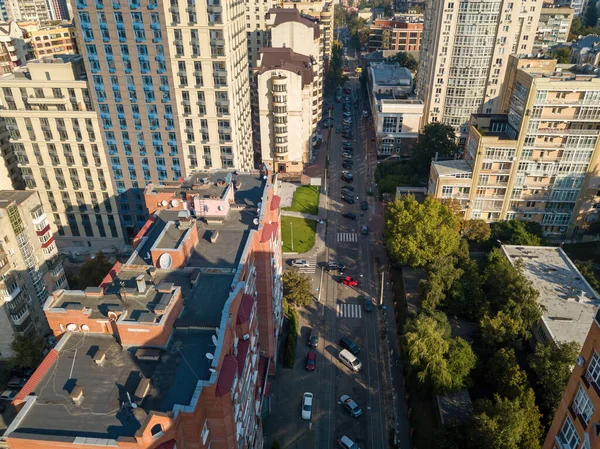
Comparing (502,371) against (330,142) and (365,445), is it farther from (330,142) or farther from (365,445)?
(330,142)

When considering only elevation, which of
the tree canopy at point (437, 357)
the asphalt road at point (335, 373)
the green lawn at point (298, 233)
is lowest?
the asphalt road at point (335, 373)

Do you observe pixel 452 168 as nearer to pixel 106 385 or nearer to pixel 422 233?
pixel 422 233

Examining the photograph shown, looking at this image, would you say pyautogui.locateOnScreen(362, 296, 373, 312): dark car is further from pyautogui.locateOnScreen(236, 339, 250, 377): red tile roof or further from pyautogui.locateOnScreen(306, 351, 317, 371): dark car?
pyautogui.locateOnScreen(236, 339, 250, 377): red tile roof

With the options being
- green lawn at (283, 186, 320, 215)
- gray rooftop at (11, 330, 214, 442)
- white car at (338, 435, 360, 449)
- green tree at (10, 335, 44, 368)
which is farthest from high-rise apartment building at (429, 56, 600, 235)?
green tree at (10, 335, 44, 368)

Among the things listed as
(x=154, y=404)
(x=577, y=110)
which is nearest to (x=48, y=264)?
(x=154, y=404)

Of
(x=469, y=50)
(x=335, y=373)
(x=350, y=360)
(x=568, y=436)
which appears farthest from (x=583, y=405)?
(x=469, y=50)

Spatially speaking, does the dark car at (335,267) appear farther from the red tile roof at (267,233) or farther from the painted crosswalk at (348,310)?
the red tile roof at (267,233)

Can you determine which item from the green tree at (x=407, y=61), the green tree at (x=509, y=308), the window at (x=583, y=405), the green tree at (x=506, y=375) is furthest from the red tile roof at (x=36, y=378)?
the green tree at (x=407, y=61)

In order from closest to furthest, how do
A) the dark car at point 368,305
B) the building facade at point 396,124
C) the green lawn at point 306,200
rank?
the dark car at point 368,305 < the green lawn at point 306,200 < the building facade at point 396,124
